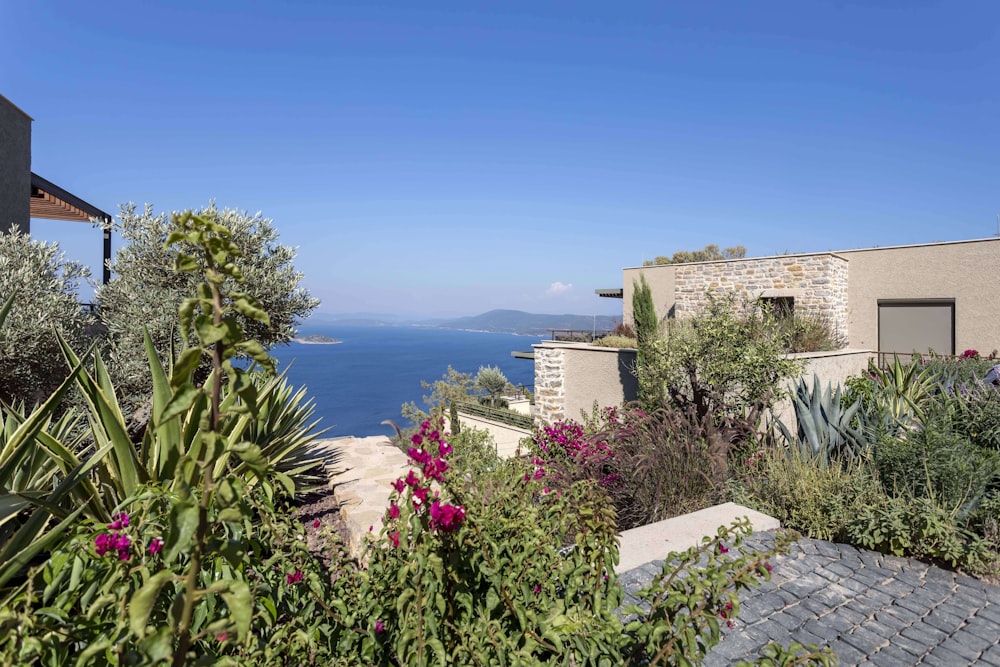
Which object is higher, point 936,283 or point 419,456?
point 936,283

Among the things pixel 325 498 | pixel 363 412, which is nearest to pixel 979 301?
pixel 325 498

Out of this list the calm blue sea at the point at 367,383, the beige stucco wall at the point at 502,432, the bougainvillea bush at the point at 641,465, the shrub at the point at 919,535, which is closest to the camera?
the shrub at the point at 919,535

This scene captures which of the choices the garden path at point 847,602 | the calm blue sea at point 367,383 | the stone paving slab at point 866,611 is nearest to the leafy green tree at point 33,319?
the garden path at point 847,602

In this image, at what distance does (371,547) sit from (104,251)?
9.83 metres

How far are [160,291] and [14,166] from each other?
249 inches

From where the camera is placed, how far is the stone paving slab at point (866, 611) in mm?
2518

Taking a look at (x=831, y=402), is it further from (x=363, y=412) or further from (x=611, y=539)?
(x=363, y=412)

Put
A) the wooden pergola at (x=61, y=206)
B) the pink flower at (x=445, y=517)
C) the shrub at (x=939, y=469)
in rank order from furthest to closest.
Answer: the wooden pergola at (x=61, y=206)
the shrub at (x=939, y=469)
the pink flower at (x=445, y=517)

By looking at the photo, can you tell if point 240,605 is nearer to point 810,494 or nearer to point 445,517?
point 445,517

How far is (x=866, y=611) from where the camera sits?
2.90 metres

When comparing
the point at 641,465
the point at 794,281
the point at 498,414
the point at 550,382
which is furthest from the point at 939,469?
the point at 498,414

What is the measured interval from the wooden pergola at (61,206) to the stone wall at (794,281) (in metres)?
12.3

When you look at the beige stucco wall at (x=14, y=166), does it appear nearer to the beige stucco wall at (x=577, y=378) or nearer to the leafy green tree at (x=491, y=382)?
the beige stucco wall at (x=577, y=378)

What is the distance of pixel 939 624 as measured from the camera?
111 inches
